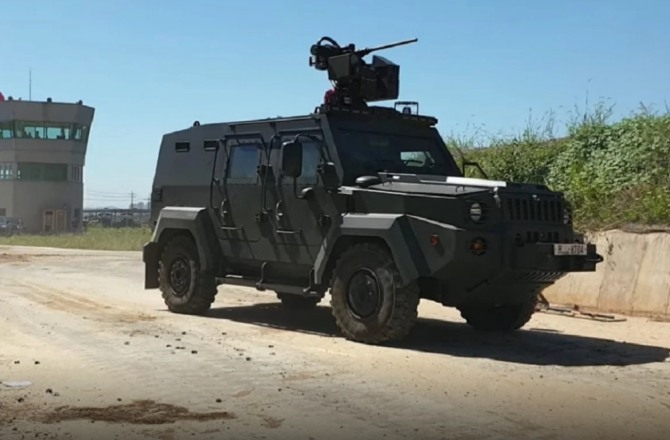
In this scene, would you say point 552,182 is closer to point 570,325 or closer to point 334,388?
point 570,325

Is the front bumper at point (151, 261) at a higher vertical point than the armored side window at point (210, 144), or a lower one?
lower

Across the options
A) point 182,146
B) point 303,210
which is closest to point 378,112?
point 303,210

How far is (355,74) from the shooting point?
11164mm

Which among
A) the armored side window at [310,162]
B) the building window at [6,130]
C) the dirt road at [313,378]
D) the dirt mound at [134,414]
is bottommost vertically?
the dirt mound at [134,414]

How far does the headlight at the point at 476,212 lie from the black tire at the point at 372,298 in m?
0.93

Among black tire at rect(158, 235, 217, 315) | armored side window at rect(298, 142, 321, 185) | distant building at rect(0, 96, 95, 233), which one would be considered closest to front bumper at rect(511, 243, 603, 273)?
armored side window at rect(298, 142, 321, 185)

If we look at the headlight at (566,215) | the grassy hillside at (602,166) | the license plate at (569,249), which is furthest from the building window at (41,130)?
the license plate at (569,249)

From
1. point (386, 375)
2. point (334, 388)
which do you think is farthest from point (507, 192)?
point (334, 388)

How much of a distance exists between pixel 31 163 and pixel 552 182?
5409cm

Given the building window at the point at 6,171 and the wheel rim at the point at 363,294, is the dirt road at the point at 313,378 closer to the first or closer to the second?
the wheel rim at the point at 363,294

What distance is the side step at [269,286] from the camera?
10.2m

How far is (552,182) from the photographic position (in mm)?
16484

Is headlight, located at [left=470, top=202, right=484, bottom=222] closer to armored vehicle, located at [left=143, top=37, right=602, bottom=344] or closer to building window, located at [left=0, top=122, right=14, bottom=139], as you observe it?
armored vehicle, located at [left=143, top=37, right=602, bottom=344]

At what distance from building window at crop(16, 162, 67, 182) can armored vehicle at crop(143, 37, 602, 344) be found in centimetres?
5488
